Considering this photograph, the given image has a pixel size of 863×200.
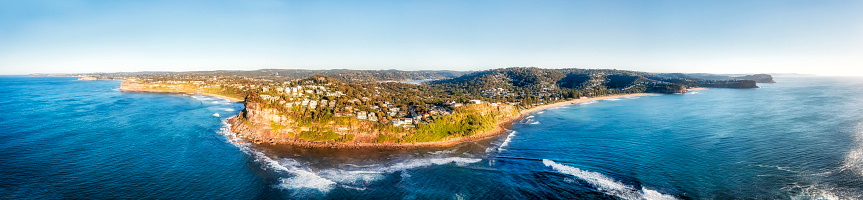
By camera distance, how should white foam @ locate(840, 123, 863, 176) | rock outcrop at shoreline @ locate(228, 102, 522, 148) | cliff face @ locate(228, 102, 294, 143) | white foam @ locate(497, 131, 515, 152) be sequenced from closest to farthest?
1. white foam @ locate(840, 123, 863, 176)
2. white foam @ locate(497, 131, 515, 152)
3. rock outcrop at shoreline @ locate(228, 102, 522, 148)
4. cliff face @ locate(228, 102, 294, 143)

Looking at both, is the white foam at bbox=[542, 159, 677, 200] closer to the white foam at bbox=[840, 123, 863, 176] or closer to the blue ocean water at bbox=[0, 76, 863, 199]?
the blue ocean water at bbox=[0, 76, 863, 199]

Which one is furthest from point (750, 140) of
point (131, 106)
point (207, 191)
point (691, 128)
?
point (131, 106)

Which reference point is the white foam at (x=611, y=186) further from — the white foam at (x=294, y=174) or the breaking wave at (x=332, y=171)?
the white foam at (x=294, y=174)

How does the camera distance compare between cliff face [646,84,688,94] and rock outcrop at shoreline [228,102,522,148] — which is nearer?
rock outcrop at shoreline [228,102,522,148]

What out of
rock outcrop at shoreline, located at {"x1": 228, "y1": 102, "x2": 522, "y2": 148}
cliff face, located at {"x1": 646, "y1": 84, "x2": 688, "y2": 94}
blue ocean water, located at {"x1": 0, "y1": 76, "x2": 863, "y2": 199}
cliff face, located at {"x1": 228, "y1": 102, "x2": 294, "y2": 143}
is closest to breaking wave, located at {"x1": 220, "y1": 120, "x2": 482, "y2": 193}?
blue ocean water, located at {"x1": 0, "y1": 76, "x2": 863, "y2": 199}

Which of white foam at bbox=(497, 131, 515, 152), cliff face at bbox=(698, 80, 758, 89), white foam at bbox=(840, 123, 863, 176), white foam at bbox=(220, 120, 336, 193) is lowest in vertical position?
white foam at bbox=(220, 120, 336, 193)

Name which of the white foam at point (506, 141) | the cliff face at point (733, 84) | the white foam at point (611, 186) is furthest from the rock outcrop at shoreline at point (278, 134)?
the cliff face at point (733, 84)
